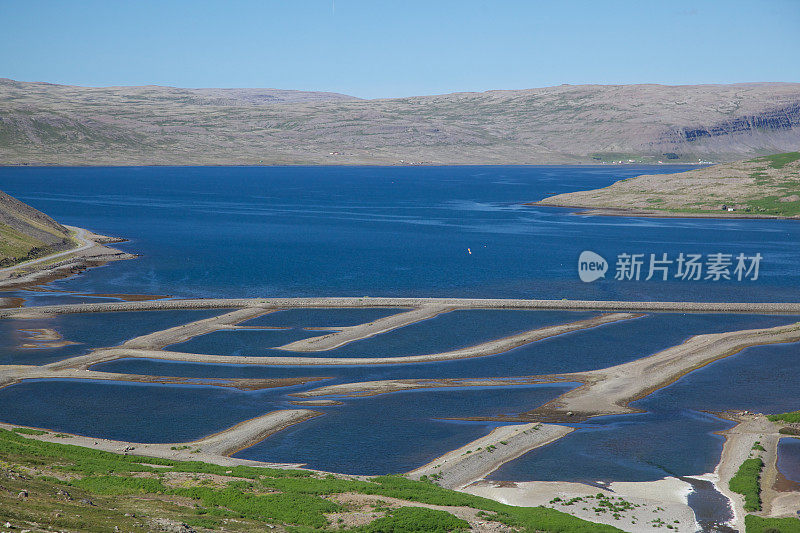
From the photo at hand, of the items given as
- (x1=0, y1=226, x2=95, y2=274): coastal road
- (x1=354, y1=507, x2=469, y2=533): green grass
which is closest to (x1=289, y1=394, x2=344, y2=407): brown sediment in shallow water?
(x1=354, y1=507, x2=469, y2=533): green grass

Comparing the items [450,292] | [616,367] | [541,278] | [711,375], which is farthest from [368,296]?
[711,375]

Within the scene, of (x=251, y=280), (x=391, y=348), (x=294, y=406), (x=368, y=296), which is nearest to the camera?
(x=294, y=406)

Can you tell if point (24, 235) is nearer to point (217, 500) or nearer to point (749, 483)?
point (217, 500)

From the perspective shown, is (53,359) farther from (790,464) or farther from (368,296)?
(790,464)

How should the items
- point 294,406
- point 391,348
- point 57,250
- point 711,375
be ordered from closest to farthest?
point 294,406 < point 711,375 < point 391,348 < point 57,250

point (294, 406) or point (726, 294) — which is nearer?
point (294, 406)

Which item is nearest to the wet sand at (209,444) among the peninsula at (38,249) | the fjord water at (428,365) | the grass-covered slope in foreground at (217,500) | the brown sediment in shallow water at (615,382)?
the fjord water at (428,365)

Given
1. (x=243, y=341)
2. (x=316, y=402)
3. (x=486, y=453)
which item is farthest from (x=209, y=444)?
(x=243, y=341)
